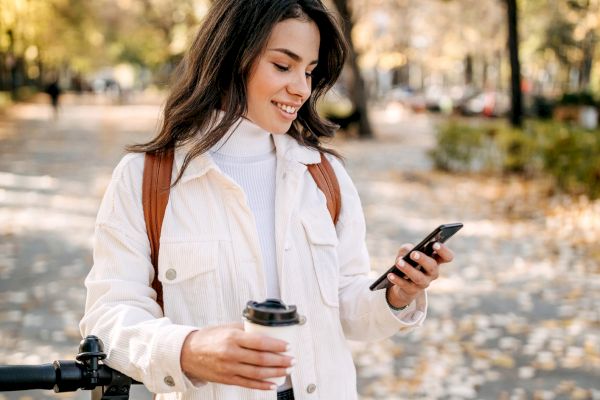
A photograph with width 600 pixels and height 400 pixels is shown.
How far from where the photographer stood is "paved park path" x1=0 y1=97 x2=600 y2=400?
5848mm

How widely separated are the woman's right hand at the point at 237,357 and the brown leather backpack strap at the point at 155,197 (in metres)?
0.42

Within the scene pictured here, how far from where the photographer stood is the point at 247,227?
203 cm

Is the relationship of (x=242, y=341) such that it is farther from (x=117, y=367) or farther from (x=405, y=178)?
(x=405, y=178)

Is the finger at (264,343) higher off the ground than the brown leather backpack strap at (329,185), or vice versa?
the brown leather backpack strap at (329,185)

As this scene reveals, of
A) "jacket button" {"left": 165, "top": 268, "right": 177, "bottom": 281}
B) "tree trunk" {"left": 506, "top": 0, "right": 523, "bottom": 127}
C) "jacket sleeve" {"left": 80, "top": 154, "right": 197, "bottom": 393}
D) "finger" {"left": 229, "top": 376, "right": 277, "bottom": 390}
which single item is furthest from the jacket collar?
"tree trunk" {"left": 506, "top": 0, "right": 523, "bottom": 127}

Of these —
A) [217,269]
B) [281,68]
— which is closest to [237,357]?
[217,269]

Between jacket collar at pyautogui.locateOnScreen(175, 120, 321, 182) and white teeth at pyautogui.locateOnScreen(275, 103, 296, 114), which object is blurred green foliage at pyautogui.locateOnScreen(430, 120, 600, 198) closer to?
jacket collar at pyautogui.locateOnScreen(175, 120, 321, 182)

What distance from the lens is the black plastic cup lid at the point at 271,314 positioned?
1.52 m

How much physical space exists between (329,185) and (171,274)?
0.52 m

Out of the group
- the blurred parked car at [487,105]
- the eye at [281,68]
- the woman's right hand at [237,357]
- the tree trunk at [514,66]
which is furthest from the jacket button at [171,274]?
the blurred parked car at [487,105]

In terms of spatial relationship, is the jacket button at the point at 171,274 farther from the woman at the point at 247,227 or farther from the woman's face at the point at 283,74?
the woman's face at the point at 283,74

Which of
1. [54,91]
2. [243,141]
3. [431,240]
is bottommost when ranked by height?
[431,240]

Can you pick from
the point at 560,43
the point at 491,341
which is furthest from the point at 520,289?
the point at 560,43

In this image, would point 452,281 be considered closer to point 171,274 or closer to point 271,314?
point 171,274
